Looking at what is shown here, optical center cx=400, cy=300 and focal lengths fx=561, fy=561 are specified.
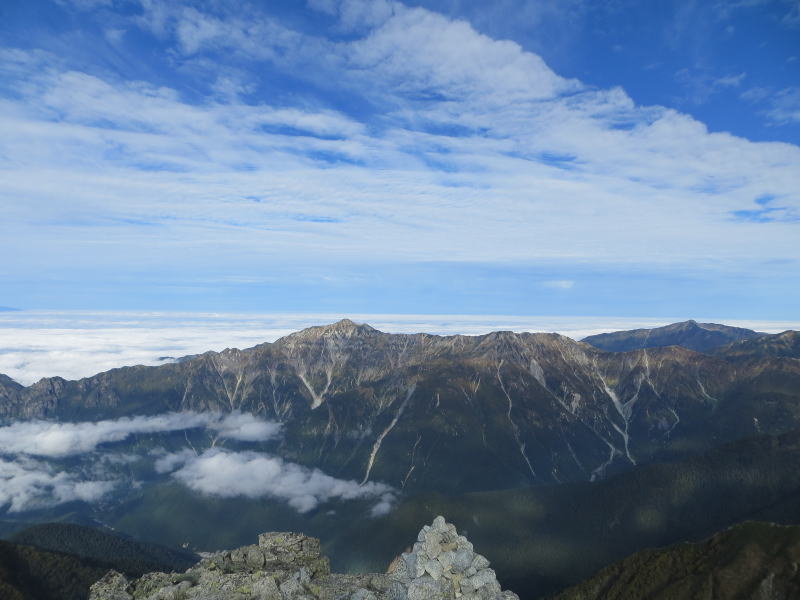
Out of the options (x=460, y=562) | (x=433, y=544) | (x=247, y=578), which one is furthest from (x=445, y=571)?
(x=247, y=578)

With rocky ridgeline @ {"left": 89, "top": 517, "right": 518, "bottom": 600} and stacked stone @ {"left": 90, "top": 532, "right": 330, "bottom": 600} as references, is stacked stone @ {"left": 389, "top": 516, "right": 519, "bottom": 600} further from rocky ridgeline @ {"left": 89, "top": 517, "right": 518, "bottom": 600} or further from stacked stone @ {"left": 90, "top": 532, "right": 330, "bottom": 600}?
stacked stone @ {"left": 90, "top": 532, "right": 330, "bottom": 600}

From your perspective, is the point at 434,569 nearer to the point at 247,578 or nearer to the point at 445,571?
the point at 445,571

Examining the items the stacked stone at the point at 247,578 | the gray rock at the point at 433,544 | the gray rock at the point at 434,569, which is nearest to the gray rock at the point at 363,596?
the stacked stone at the point at 247,578

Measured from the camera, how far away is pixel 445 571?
2191 inches

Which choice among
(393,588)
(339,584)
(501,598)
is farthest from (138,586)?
(501,598)

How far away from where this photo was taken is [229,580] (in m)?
68.1

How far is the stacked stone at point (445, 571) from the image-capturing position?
5416cm

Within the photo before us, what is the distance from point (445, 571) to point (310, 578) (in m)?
25.6

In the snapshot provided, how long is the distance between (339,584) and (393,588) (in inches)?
595

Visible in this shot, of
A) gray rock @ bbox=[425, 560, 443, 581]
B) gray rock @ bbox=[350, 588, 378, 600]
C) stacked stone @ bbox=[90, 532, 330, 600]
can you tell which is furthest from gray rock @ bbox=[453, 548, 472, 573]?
stacked stone @ bbox=[90, 532, 330, 600]

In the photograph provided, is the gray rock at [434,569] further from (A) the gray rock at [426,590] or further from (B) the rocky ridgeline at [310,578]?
(A) the gray rock at [426,590]

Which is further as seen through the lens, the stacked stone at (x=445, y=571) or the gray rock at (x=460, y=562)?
the gray rock at (x=460, y=562)

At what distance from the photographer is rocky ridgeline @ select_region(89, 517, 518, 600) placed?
54875 millimetres

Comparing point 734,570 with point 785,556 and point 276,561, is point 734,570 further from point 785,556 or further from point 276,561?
point 276,561
